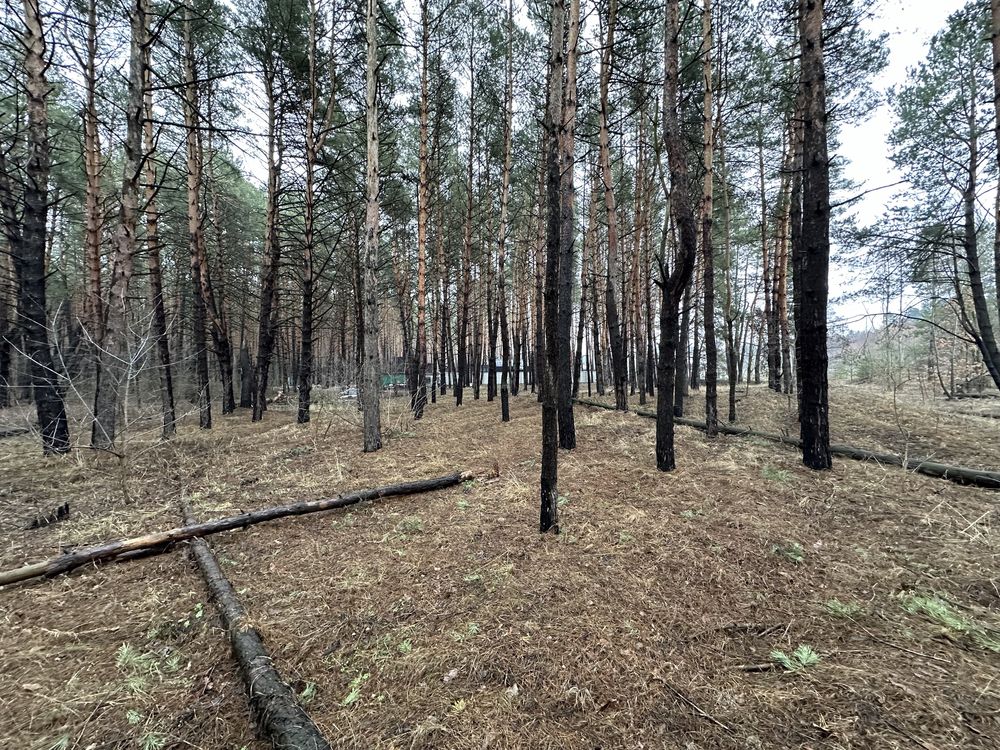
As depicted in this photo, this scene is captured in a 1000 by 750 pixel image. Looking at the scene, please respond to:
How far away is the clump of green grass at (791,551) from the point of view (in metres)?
3.46

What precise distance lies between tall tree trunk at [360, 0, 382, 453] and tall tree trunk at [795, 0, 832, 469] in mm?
7351

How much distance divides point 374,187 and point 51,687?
7.62m

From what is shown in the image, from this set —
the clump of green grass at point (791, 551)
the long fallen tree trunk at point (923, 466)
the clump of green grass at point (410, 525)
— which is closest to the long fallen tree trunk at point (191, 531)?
the clump of green grass at point (410, 525)

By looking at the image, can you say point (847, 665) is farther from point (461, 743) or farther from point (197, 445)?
point (197, 445)

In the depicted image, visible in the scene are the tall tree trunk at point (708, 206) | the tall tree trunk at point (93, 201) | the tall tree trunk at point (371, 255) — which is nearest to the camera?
the tall tree trunk at point (371, 255)

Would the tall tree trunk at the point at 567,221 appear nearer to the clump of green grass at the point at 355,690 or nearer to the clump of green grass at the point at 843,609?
the clump of green grass at the point at 843,609

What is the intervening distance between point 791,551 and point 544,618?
2649 millimetres

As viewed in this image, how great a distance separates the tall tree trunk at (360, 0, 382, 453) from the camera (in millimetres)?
7164

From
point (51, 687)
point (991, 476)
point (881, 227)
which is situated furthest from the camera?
point (881, 227)

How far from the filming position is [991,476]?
16.4ft

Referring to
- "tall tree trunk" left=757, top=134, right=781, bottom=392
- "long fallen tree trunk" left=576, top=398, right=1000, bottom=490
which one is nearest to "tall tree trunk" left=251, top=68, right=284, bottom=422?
"long fallen tree trunk" left=576, top=398, right=1000, bottom=490

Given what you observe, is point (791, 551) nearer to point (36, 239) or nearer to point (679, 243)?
point (679, 243)

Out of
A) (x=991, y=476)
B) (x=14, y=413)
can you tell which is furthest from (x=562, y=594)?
(x=14, y=413)

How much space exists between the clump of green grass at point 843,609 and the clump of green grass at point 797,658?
1.80 feet
